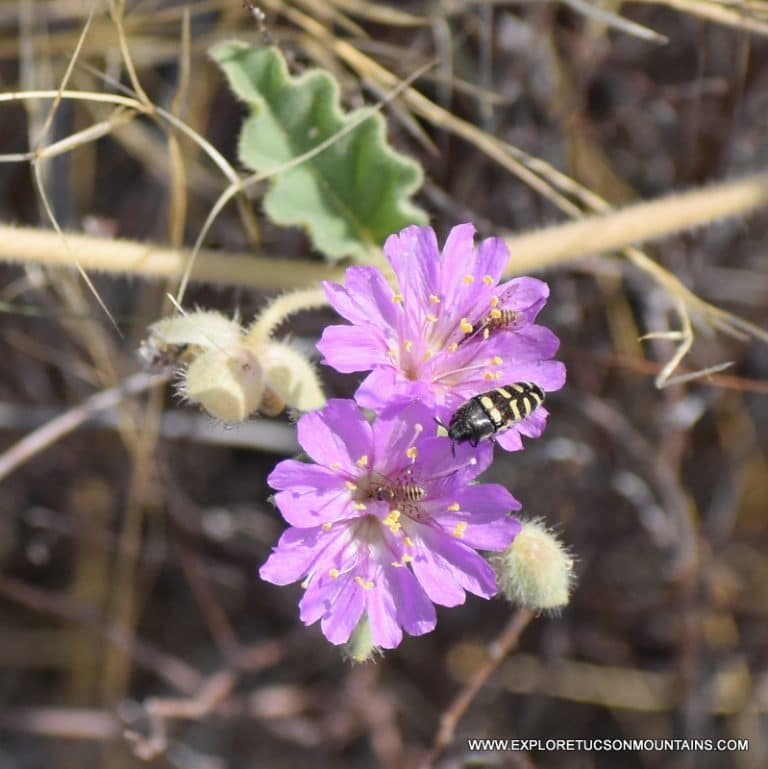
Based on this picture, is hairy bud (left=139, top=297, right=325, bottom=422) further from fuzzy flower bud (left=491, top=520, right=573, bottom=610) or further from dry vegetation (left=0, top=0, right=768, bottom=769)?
dry vegetation (left=0, top=0, right=768, bottom=769)

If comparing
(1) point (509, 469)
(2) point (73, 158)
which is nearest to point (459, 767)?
(1) point (509, 469)

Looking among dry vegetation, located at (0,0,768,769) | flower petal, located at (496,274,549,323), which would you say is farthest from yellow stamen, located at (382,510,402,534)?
dry vegetation, located at (0,0,768,769)

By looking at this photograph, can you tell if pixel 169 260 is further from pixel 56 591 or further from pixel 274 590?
pixel 56 591

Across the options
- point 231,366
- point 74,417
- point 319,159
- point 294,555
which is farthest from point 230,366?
point 74,417

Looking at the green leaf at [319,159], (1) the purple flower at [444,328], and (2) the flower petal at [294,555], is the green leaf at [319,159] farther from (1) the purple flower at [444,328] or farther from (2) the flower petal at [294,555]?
(2) the flower petal at [294,555]

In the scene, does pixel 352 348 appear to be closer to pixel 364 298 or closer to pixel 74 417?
pixel 364 298

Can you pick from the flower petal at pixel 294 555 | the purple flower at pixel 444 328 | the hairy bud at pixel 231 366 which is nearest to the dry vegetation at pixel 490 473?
the hairy bud at pixel 231 366
